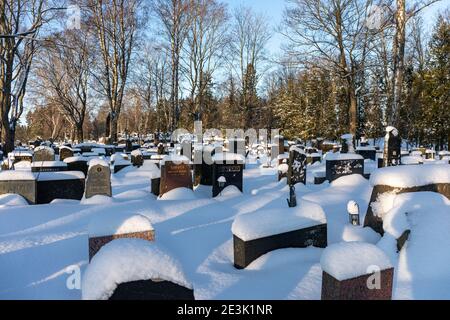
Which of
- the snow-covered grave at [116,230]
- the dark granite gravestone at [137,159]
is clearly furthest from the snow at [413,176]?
the dark granite gravestone at [137,159]

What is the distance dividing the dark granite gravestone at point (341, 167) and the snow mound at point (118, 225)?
8529 millimetres

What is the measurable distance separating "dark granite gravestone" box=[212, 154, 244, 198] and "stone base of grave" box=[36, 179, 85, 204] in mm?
3430

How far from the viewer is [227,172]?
9656 millimetres

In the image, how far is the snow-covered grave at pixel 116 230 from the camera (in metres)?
4.16

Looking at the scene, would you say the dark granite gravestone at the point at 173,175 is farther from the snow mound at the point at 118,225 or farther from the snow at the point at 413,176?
the snow at the point at 413,176

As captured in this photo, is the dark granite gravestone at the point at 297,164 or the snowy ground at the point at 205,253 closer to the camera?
the snowy ground at the point at 205,253

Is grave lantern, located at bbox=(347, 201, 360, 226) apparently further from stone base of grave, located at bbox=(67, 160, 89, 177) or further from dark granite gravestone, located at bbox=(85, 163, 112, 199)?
stone base of grave, located at bbox=(67, 160, 89, 177)

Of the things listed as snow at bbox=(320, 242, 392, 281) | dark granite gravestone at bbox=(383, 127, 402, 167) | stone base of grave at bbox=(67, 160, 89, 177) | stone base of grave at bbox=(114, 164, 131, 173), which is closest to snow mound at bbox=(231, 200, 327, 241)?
snow at bbox=(320, 242, 392, 281)

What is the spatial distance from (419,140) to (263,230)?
30.9 m

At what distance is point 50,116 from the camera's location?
Answer: 4688cm

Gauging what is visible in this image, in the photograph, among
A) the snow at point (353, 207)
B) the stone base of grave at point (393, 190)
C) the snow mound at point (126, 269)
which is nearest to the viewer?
the snow mound at point (126, 269)

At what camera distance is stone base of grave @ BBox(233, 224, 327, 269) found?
14.7ft
